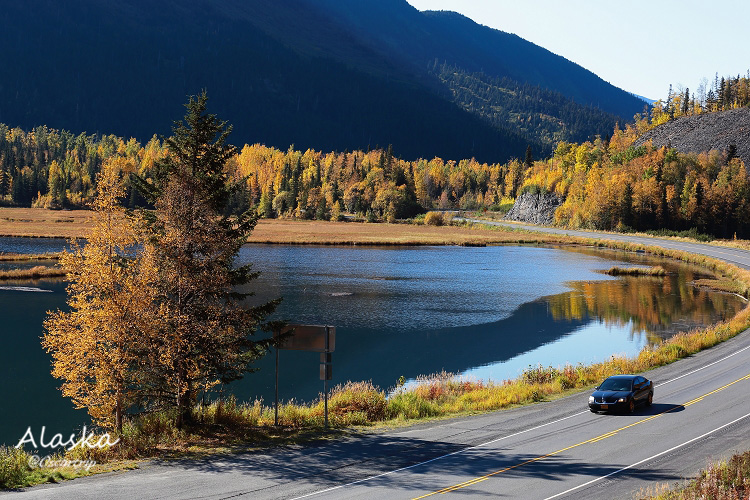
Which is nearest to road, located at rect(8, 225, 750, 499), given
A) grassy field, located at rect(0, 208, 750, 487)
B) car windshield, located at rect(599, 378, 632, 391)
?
car windshield, located at rect(599, 378, 632, 391)

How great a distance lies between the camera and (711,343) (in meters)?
42.7

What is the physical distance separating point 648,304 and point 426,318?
78.5 feet

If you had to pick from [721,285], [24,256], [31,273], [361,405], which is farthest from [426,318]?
[24,256]

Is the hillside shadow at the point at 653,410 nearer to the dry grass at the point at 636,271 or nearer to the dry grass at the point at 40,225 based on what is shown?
the dry grass at the point at 636,271

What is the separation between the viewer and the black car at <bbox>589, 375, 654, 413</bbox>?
2667 centimetres

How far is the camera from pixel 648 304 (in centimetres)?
6650

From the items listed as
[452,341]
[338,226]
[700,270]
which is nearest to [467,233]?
[338,226]

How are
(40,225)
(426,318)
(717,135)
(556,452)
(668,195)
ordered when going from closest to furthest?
(556,452) → (426,318) → (40,225) → (668,195) → (717,135)

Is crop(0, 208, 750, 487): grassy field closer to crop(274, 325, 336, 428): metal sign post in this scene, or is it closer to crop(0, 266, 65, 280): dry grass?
crop(274, 325, 336, 428): metal sign post

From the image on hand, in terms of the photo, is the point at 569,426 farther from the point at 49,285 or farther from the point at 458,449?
the point at 49,285

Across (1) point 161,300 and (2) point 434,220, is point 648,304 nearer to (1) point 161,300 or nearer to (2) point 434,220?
(1) point 161,300

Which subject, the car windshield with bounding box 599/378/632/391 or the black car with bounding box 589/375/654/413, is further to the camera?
the car windshield with bounding box 599/378/632/391

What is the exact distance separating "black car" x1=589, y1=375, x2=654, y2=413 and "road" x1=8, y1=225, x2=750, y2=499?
1.29 ft

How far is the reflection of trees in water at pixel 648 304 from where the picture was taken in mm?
56875
